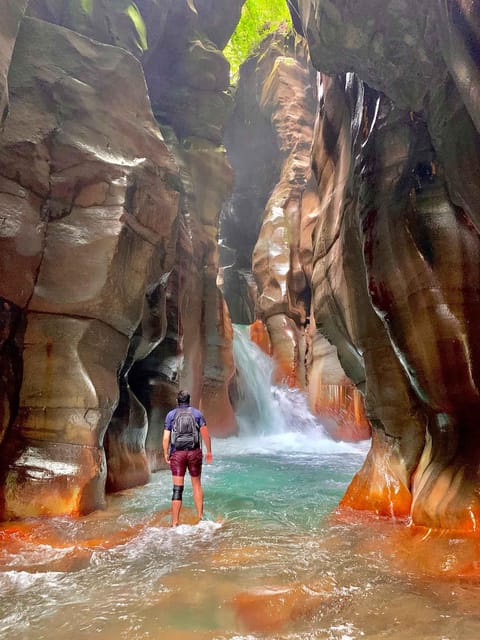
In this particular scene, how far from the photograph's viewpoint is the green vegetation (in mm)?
25406

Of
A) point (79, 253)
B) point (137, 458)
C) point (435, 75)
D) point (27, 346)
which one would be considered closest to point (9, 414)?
point (27, 346)

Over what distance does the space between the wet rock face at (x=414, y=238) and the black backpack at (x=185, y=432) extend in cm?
255

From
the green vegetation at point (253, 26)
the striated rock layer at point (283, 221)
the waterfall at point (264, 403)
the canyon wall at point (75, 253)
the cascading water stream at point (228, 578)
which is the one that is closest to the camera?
the cascading water stream at point (228, 578)

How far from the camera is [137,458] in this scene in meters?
8.82

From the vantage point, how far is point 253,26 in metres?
26.3

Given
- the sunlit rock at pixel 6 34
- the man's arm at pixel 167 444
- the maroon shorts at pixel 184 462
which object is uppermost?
the sunlit rock at pixel 6 34

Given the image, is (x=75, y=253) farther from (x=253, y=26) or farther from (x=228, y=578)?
(x=253, y=26)

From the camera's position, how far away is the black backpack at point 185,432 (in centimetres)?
571

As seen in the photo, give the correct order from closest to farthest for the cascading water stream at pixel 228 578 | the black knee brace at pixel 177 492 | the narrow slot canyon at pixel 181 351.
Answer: the cascading water stream at pixel 228 578 < the narrow slot canyon at pixel 181 351 < the black knee brace at pixel 177 492

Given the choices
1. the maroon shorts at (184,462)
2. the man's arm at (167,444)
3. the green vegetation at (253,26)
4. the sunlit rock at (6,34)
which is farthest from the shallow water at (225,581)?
the green vegetation at (253,26)

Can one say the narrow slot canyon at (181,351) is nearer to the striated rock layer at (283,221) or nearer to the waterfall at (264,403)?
the striated rock layer at (283,221)

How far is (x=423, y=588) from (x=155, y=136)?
8.58 meters

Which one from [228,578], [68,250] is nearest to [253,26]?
[68,250]

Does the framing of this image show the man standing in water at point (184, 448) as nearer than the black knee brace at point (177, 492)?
No
